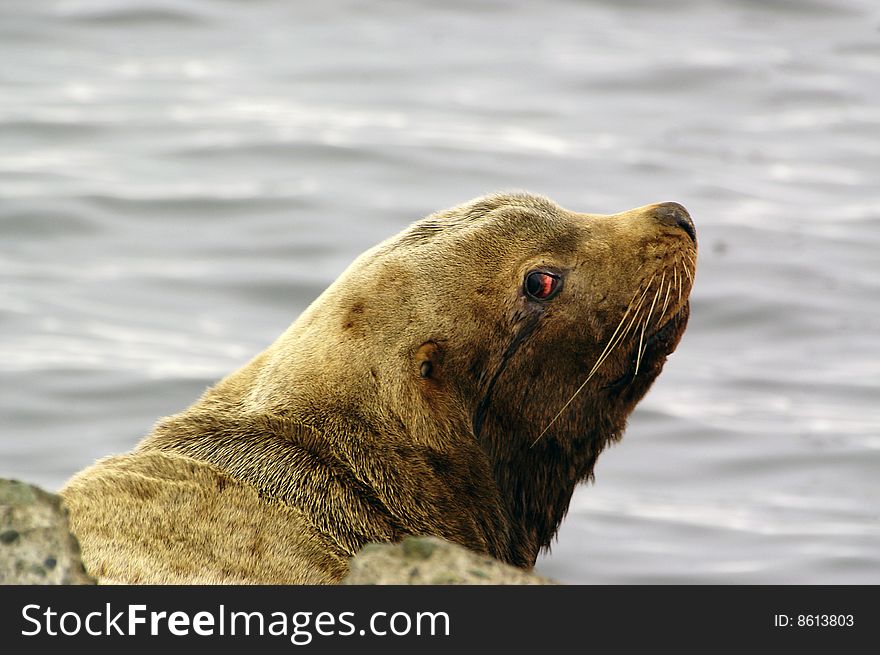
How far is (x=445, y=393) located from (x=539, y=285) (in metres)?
0.52

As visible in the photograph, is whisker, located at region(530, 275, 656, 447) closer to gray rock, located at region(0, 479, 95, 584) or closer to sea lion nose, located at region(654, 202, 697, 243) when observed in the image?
sea lion nose, located at region(654, 202, 697, 243)

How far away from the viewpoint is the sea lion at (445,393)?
5.62 m

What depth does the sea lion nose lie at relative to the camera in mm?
6289

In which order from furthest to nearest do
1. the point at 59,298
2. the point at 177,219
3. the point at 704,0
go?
the point at 704,0, the point at 177,219, the point at 59,298

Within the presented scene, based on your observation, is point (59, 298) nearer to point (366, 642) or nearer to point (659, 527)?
point (659, 527)

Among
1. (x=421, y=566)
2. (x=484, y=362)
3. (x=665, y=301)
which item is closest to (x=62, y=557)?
(x=421, y=566)

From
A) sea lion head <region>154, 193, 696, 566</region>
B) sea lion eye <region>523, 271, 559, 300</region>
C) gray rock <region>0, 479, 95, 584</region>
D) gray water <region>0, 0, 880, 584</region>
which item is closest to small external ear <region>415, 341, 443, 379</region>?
sea lion head <region>154, 193, 696, 566</region>

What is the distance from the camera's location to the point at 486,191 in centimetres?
1698

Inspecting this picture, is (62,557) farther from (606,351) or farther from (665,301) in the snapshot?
(665,301)

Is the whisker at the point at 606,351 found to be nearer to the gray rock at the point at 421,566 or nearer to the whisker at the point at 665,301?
the whisker at the point at 665,301

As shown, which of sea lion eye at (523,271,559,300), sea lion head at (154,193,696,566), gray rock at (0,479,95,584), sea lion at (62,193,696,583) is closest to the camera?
gray rock at (0,479,95,584)

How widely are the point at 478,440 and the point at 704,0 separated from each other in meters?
18.9

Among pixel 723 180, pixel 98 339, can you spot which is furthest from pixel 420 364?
pixel 723 180

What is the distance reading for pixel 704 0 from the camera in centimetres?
2389
